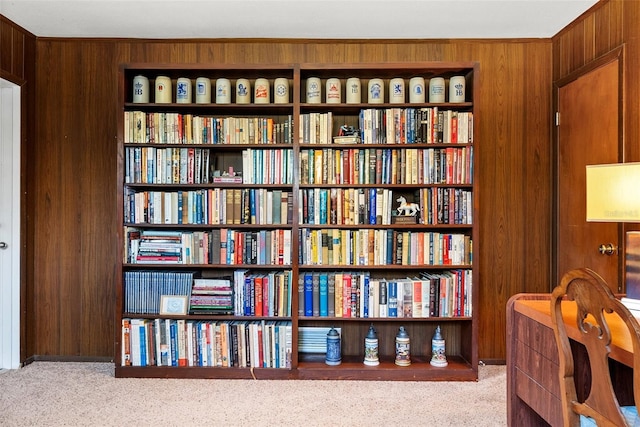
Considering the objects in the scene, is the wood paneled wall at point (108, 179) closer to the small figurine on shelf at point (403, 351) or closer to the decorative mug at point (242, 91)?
the decorative mug at point (242, 91)

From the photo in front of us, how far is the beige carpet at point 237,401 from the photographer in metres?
2.57

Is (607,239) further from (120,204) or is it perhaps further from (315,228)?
(120,204)

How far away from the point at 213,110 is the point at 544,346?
2.56m

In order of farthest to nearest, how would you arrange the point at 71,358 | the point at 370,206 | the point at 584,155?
1. the point at 71,358
2. the point at 370,206
3. the point at 584,155

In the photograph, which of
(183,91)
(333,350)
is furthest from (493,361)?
(183,91)

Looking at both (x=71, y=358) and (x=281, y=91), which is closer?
(x=281, y=91)

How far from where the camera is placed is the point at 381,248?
128 inches

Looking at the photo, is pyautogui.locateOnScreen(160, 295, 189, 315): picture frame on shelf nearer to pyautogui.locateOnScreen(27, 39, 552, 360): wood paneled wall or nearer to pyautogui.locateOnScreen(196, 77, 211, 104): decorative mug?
pyautogui.locateOnScreen(27, 39, 552, 360): wood paneled wall

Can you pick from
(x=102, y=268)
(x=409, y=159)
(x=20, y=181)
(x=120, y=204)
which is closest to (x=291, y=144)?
(x=409, y=159)

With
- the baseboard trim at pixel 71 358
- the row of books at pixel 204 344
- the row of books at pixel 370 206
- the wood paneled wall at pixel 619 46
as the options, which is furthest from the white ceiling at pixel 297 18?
the baseboard trim at pixel 71 358

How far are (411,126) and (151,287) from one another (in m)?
2.03

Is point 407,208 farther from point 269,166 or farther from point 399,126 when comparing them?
point 269,166

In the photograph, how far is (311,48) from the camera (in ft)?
11.8

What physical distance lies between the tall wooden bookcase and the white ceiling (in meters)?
0.33
